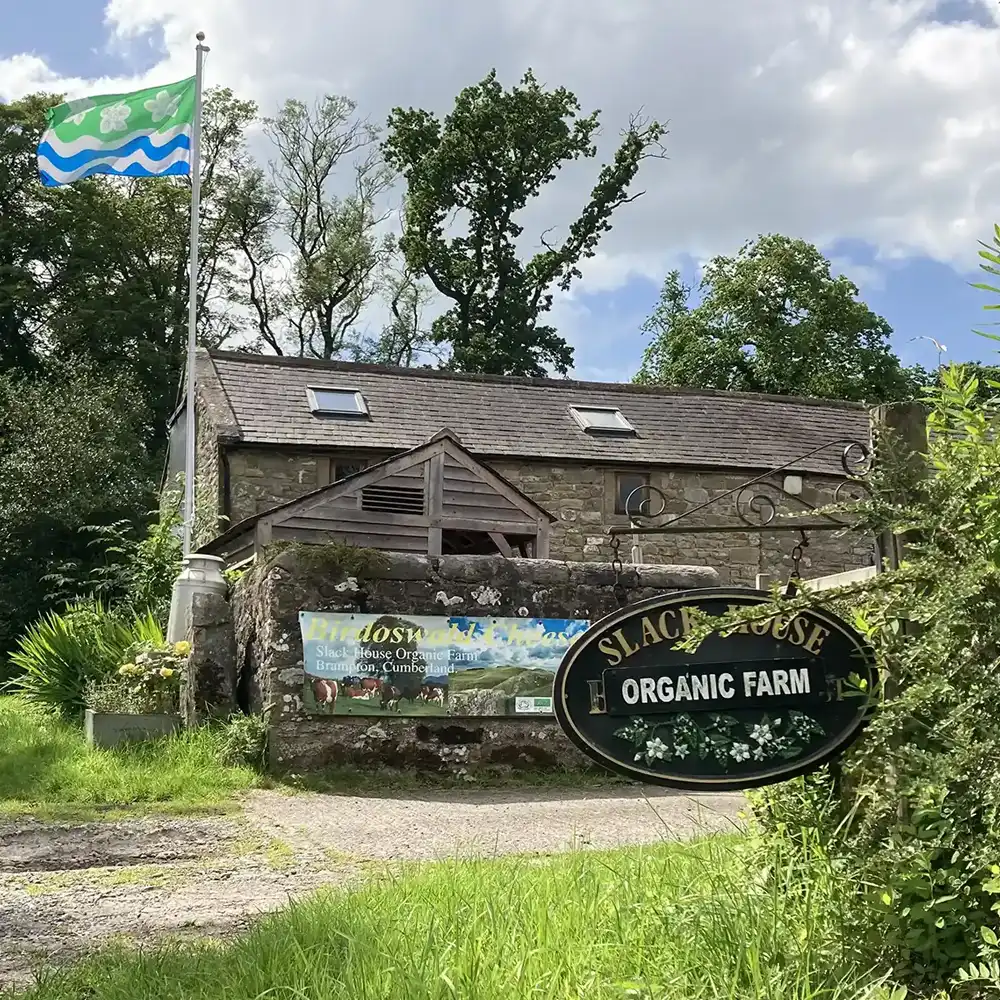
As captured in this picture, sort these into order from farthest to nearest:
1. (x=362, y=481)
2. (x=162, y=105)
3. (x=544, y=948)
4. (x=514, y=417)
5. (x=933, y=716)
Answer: (x=514, y=417), (x=162, y=105), (x=362, y=481), (x=544, y=948), (x=933, y=716)

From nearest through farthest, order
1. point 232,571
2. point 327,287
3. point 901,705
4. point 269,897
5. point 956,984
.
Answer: point 956,984, point 901,705, point 269,897, point 232,571, point 327,287

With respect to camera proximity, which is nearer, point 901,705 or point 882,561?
point 901,705

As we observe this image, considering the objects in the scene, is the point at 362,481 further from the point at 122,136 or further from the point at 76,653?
the point at 122,136

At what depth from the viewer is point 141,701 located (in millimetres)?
10609

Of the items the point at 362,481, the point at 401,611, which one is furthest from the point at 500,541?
the point at 401,611

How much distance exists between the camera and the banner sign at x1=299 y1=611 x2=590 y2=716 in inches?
383

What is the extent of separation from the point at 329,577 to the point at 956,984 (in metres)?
7.73

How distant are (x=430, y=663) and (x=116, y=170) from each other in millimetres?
10410

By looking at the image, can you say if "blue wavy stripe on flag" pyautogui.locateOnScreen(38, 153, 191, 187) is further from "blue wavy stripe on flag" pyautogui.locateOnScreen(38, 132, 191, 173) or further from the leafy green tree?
the leafy green tree

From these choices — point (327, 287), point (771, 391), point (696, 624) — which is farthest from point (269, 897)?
point (327, 287)

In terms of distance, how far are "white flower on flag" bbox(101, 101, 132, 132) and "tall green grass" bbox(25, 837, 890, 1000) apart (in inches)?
583

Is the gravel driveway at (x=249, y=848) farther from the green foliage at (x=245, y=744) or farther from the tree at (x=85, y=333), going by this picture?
the tree at (x=85, y=333)

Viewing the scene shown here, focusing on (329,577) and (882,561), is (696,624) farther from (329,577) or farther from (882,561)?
(329,577)

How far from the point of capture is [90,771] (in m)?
9.00
